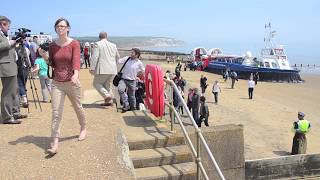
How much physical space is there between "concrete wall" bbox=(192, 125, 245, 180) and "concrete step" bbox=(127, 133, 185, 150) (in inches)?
11.3

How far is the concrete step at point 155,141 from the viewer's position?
6.50m

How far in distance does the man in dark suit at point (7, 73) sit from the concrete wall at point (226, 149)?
3237 mm

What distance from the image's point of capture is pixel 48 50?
6.27 metres

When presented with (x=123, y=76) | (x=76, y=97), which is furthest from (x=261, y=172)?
(x=76, y=97)

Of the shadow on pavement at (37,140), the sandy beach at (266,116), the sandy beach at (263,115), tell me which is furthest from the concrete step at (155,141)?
the sandy beach at (266,116)

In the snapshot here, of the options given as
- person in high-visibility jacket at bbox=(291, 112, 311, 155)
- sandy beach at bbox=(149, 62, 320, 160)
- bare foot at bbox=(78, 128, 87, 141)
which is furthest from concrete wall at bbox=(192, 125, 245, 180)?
person in high-visibility jacket at bbox=(291, 112, 311, 155)

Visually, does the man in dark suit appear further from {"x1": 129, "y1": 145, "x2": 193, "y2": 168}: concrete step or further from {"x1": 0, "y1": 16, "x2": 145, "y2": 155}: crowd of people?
{"x1": 129, "y1": 145, "x2": 193, "y2": 168}: concrete step

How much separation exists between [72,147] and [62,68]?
1155 millimetres

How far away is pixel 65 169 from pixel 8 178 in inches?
27.8

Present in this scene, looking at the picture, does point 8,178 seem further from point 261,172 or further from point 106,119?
point 261,172

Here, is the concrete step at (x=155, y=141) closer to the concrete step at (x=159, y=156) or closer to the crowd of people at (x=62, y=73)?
the concrete step at (x=159, y=156)

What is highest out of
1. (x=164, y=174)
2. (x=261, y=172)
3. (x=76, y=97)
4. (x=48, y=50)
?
(x=48, y=50)

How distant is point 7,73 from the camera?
23.9ft

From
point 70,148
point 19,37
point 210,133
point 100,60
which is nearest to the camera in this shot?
point 70,148
